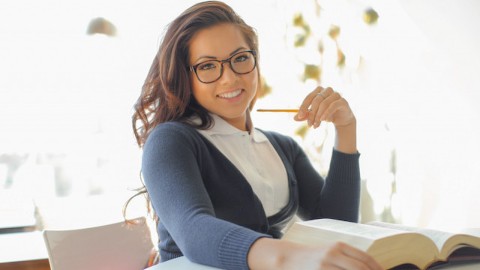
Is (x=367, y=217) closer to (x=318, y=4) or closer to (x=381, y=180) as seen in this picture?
(x=381, y=180)

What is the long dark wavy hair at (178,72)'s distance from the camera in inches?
57.1

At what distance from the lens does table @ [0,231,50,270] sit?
79.0 inches

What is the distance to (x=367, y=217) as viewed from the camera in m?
3.60

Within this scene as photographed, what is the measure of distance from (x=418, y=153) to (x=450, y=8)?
896 mm

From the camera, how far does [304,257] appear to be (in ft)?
2.82

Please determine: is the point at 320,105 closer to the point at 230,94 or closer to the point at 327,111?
the point at 327,111

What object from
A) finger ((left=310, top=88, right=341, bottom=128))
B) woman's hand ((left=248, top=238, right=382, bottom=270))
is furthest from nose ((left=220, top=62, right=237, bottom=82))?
woman's hand ((left=248, top=238, right=382, bottom=270))

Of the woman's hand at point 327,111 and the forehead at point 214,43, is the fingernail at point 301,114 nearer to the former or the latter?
the woman's hand at point 327,111

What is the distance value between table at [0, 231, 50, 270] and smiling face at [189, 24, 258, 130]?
1.03 meters

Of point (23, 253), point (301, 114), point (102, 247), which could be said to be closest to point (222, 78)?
point (301, 114)

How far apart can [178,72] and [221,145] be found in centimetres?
23

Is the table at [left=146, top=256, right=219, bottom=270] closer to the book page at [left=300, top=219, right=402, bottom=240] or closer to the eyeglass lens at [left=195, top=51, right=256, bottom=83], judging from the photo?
the book page at [left=300, top=219, right=402, bottom=240]

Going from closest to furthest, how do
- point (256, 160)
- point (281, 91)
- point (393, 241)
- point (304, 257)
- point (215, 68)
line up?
point (304, 257) < point (393, 241) < point (215, 68) < point (256, 160) < point (281, 91)

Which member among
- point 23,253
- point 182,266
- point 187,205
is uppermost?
point 187,205
